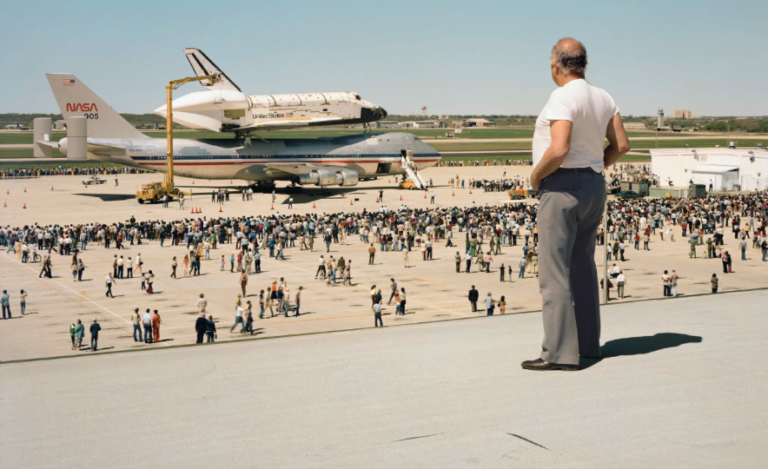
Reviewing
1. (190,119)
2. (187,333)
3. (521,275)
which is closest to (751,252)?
(521,275)

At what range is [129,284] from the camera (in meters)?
34.6

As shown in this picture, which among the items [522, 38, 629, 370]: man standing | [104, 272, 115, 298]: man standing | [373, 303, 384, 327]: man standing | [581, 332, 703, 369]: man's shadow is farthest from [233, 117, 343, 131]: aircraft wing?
[522, 38, 629, 370]: man standing

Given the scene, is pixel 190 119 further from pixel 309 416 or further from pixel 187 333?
pixel 309 416

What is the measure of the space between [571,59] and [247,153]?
66.0 metres

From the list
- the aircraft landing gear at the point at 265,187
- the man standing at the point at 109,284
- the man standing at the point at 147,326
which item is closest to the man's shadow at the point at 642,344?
the man standing at the point at 147,326

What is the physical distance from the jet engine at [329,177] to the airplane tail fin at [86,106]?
640 inches

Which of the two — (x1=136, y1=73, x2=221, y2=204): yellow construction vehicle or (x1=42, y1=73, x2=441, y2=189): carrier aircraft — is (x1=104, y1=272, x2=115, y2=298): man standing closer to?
(x1=136, y1=73, x2=221, y2=204): yellow construction vehicle

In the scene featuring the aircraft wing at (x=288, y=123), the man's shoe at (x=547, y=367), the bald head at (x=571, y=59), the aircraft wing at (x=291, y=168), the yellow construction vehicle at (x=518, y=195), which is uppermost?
the aircraft wing at (x=288, y=123)

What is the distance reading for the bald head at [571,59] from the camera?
8422mm

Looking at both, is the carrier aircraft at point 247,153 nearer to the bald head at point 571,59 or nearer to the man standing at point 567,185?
the bald head at point 571,59

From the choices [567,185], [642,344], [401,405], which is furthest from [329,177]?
[401,405]

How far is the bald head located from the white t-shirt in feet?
0.71

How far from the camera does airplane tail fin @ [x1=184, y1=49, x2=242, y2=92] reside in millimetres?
75938

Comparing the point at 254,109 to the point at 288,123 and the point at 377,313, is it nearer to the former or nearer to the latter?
the point at 288,123
